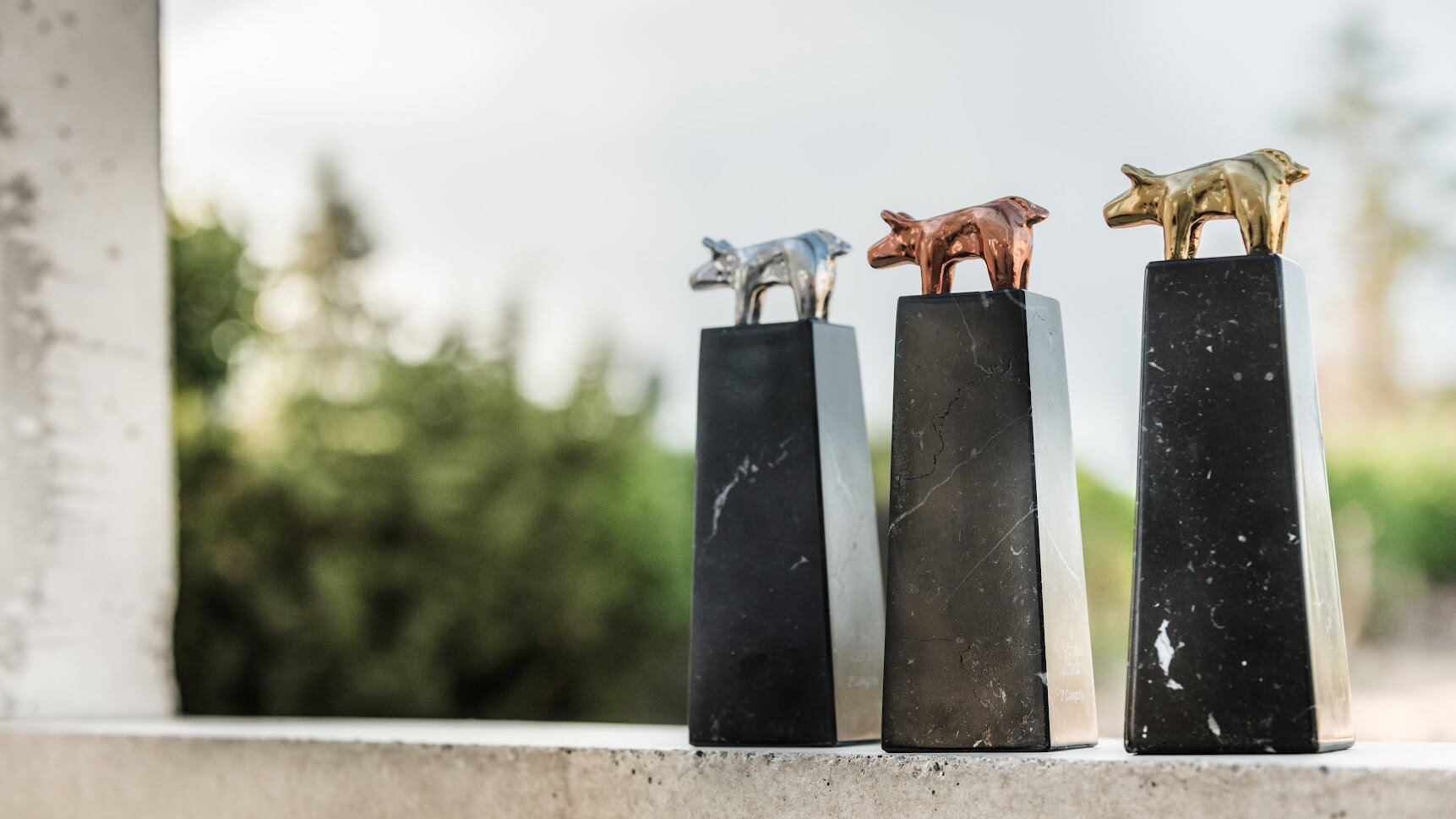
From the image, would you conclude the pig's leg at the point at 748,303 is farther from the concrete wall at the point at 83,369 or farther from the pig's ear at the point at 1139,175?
the concrete wall at the point at 83,369

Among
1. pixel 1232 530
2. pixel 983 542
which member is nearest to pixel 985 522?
pixel 983 542

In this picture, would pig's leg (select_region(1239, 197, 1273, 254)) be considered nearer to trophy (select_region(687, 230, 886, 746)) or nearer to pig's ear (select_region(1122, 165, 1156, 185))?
pig's ear (select_region(1122, 165, 1156, 185))

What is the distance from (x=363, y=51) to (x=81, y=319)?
9.08 feet

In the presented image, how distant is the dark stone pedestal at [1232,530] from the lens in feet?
3.20

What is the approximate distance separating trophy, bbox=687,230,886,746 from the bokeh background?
1.88 metres

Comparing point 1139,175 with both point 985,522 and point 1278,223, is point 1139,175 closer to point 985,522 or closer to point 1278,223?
point 1278,223

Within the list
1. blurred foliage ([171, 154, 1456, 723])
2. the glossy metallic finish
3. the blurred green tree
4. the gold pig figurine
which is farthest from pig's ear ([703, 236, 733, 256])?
blurred foliage ([171, 154, 1456, 723])

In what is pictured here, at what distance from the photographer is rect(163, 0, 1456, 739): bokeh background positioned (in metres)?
3.56

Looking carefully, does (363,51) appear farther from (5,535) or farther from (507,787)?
(507,787)

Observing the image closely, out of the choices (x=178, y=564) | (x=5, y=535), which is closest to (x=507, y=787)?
(x=5, y=535)

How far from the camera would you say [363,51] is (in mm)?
4336

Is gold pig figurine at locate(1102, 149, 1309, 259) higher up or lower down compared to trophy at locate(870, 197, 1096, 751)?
higher up

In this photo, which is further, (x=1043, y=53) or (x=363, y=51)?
(x=363, y=51)

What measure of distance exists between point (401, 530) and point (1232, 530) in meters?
4.21
